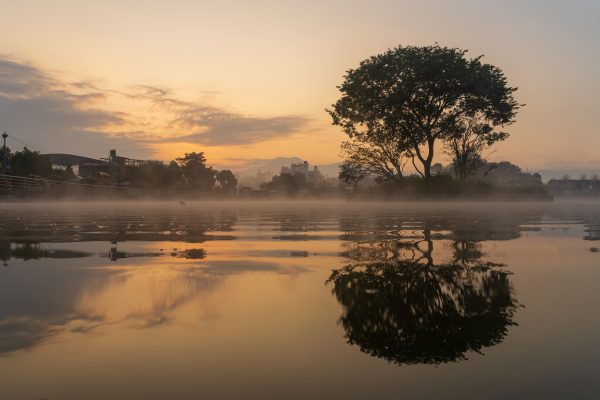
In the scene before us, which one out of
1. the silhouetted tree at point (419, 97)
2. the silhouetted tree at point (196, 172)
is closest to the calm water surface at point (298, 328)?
the silhouetted tree at point (419, 97)

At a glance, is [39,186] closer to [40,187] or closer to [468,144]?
[40,187]

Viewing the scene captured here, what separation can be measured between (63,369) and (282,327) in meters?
1.07

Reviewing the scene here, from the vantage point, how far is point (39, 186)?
34.3 m

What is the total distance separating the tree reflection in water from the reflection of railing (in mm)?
31275

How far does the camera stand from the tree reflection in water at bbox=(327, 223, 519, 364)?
7.48 ft

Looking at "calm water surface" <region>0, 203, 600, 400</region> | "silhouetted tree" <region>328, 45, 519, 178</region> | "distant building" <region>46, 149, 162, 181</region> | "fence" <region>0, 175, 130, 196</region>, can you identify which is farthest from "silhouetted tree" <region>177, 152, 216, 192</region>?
"calm water surface" <region>0, 203, 600, 400</region>

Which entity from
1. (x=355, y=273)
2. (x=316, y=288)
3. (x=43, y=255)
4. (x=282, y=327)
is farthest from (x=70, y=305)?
(x=43, y=255)

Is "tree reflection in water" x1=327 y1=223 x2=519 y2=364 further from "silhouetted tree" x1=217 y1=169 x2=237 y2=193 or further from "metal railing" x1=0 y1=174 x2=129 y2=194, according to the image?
"silhouetted tree" x1=217 y1=169 x2=237 y2=193

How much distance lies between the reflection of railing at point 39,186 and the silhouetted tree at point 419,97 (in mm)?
21456

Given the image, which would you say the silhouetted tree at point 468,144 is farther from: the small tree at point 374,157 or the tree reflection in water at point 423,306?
the tree reflection in water at point 423,306

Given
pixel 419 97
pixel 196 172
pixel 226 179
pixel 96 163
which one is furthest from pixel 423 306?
pixel 226 179

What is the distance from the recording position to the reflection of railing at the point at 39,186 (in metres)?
30.1

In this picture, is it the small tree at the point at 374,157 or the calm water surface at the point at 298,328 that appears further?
the small tree at the point at 374,157

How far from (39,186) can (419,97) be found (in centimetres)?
2702
